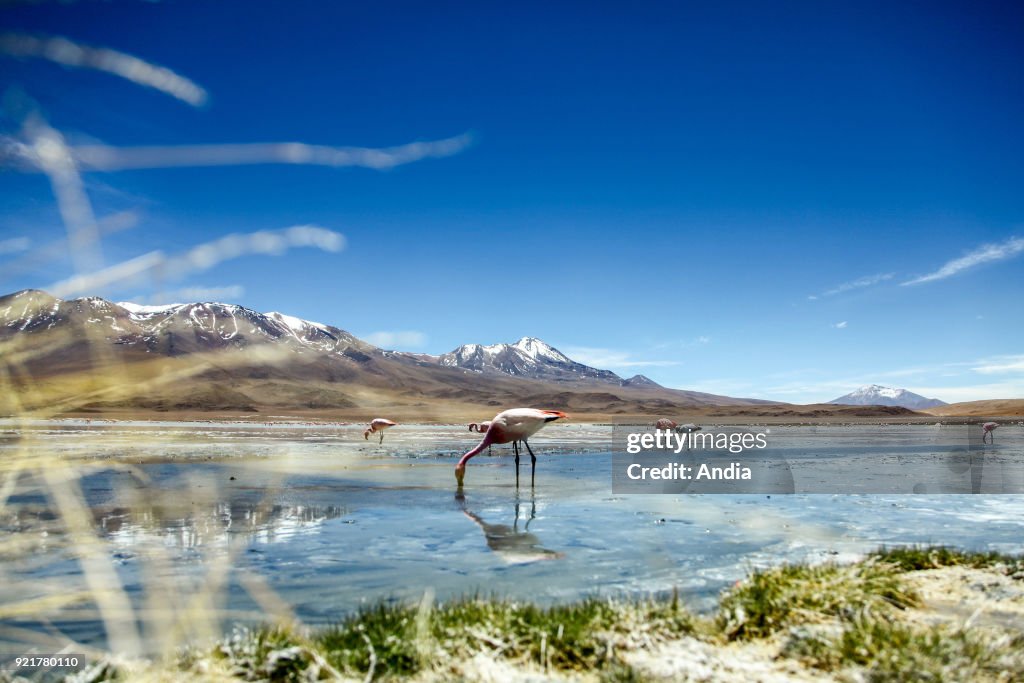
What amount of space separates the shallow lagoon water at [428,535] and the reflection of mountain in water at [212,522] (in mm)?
37

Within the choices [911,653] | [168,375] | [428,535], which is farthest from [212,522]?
[911,653]

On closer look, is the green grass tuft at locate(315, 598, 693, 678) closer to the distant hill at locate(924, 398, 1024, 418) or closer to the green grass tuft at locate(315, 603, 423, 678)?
the green grass tuft at locate(315, 603, 423, 678)

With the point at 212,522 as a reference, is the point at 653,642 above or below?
above

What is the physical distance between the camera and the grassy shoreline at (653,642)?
415 cm

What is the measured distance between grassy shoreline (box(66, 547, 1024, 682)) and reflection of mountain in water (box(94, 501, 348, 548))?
4322 mm

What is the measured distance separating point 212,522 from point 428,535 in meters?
3.65

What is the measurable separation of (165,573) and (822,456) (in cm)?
2613

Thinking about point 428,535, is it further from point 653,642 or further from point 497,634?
point 653,642

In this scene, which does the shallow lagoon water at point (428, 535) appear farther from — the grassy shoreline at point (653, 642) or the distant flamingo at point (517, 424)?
the distant flamingo at point (517, 424)

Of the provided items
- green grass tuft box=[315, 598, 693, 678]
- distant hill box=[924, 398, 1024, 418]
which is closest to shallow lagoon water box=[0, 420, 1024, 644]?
green grass tuft box=[315, 598, 693, 678]

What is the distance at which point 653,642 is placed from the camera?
4672mm

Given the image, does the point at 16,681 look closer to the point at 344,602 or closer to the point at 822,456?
the point at 344,602

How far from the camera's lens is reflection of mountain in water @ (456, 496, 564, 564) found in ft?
25.6

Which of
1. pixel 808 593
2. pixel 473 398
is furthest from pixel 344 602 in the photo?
pixel 473 398
